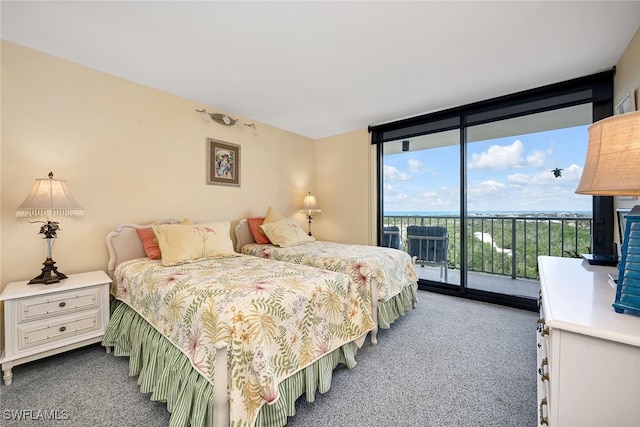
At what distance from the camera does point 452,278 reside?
4074mm

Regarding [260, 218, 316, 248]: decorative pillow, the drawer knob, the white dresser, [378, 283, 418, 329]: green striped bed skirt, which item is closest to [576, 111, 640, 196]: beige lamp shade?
the white dresser

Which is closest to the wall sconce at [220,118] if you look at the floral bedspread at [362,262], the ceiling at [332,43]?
the ceiling at [332,43]

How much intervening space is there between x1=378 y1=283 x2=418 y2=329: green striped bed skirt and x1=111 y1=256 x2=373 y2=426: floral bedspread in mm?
477

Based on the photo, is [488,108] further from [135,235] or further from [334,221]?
[135,235]

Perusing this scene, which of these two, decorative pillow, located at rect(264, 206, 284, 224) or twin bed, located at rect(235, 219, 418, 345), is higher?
decorative pillow, located at rect(264, 206, 284, 224)

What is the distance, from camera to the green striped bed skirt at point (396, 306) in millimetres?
2427

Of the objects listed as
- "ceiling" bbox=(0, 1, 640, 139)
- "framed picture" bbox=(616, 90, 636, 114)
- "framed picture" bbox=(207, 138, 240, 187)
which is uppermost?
"ceiling" bbox=(0, 1, 640, 139)

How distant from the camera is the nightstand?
5.64 feet

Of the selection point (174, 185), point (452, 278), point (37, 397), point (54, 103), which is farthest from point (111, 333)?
point (452, 278)

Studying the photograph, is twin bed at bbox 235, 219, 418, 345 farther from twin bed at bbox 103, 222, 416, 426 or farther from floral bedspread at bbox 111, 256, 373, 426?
floral bedspread at bbox 111, 256, 373, 426

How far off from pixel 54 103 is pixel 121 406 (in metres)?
2.48

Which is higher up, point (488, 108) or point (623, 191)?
point (488, 108)

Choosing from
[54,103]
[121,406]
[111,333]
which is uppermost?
[54,103]

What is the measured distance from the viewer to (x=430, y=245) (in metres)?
3.89
